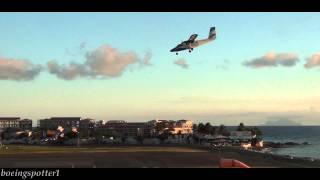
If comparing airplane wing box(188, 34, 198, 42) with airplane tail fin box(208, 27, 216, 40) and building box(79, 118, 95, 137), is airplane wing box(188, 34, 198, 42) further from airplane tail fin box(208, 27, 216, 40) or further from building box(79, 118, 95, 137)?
building box(79, 118, 95, 137)

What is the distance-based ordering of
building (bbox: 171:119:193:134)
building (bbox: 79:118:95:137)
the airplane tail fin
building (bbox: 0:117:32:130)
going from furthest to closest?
building (bbox: 171:119:193:134) → building (bbox: 79:118:95:137) → building (bbox: 0:117:32:130) → the airplane tail fin

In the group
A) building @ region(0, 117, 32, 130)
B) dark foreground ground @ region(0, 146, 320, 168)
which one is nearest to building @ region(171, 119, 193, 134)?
Answer: dark foreground ground @ region(0, 146, 320, 168)

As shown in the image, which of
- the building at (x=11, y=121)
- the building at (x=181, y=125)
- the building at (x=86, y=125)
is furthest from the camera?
the building at (x=181, y=125)

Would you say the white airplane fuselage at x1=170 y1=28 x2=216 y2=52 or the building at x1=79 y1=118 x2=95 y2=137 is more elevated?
the white airplane fuselage at x1=170 y1=28 x2=216 y2=52

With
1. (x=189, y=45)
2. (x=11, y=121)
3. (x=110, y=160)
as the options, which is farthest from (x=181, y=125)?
(x=189, y=45)

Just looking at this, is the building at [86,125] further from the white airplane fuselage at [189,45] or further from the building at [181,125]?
the white airplane fuselage at [189,45]

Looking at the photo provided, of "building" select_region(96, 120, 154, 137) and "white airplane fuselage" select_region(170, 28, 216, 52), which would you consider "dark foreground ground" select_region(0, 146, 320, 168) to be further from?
"building" select_region(96, 120, 154, 137)

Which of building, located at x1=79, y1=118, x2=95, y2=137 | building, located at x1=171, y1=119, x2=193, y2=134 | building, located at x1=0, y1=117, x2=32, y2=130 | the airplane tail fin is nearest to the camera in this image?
the airplane tail fin

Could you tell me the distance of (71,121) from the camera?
10.0 metres

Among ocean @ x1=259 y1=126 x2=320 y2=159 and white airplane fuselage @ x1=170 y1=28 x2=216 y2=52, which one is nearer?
white airplane fuselage @ x1=170 y1=28 x2=216 y2=52

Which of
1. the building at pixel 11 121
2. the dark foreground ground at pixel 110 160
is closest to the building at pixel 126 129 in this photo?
the dark foreground ground at pixel 110 160
